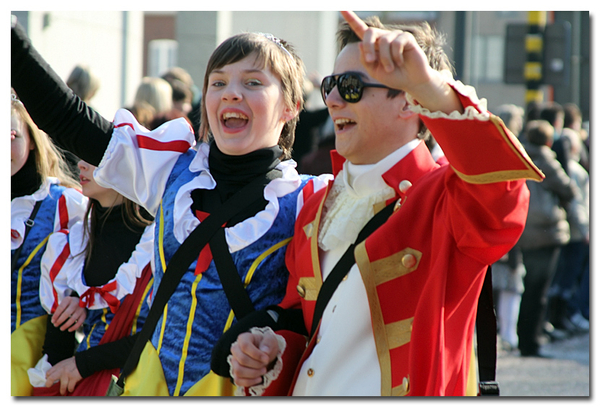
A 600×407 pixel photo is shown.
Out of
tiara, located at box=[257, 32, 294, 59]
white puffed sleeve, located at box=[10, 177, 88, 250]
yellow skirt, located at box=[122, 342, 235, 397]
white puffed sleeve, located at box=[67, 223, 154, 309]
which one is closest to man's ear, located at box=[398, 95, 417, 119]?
tiara, located at box=[257, 32, 294, 59]

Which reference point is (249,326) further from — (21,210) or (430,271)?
(21,210)

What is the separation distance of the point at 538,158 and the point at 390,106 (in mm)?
4489

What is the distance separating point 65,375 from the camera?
105 inches

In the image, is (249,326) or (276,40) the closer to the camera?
(249,326)

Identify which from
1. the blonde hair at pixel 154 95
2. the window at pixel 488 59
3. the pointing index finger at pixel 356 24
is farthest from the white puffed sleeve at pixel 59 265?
the window at pixel 488 59

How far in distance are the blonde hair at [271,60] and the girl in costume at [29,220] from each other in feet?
2.86

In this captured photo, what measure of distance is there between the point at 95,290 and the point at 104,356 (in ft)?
0.89

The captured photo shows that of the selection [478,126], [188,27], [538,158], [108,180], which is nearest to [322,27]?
[188,27]

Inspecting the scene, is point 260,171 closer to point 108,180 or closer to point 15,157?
point 108,180

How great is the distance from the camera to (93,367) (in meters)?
2.62

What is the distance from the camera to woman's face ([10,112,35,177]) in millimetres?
2916

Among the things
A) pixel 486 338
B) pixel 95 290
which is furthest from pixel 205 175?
pixel 486 338

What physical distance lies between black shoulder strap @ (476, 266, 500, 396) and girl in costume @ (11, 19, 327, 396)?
0.60 m

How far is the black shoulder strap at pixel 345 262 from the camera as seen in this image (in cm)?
195
